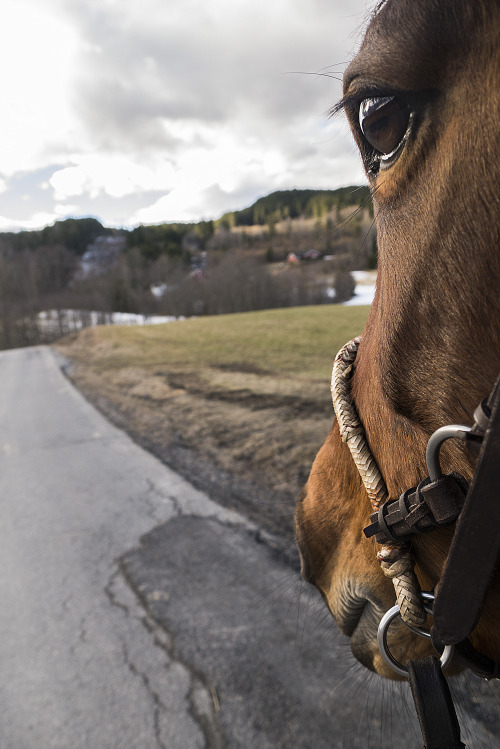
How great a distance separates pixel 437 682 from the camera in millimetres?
803

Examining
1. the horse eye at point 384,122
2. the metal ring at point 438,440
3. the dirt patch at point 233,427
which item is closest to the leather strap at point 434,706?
the metal ring at point 438,440

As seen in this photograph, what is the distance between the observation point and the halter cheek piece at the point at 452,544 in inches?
23.5

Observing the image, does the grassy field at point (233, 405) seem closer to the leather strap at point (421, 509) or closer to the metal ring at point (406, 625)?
the metal ring at point (406, 625)

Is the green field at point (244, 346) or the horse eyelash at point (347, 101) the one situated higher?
the horse eyelash at point (347, 101)

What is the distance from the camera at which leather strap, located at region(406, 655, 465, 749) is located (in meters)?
0.76

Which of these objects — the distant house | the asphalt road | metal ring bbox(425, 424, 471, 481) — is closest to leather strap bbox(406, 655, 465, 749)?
metal ring bbox(425, 424, 471, 481)

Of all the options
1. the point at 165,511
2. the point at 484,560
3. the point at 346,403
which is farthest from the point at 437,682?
the point at 165,511

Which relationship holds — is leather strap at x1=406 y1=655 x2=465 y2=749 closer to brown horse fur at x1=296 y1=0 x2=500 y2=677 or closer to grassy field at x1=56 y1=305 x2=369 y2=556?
brown horse fur at x1=296 y1=0 x2=500 y2=677

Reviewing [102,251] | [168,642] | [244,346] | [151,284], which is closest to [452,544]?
[168,642]

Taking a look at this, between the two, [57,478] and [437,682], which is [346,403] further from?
[57,478]

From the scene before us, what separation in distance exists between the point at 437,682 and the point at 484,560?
364mm

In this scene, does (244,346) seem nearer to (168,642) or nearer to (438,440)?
(168,642)

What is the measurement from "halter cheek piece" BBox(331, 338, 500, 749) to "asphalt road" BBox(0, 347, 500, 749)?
84 cm

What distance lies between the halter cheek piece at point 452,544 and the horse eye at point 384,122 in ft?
1.49
